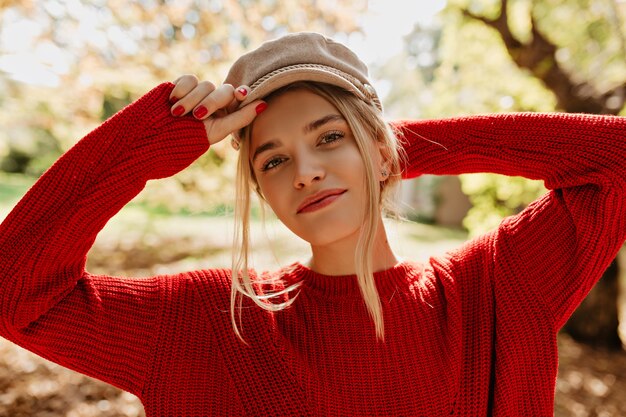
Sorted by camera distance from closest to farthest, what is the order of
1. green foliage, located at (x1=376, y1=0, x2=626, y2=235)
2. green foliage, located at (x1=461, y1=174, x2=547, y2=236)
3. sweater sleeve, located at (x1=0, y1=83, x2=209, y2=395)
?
sweater sleeve, located at (x1=0, y1=83, x2=209, y2=395) < green foliage, located at (x1=376, y1=0, x2=626, y2=235) < green foliage, located at (x1=461, y1=174, x2=547, y2=236)

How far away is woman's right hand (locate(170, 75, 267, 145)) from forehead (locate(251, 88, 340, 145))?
45 mm

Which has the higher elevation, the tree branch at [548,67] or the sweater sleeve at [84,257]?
the tree branch at [548,67]

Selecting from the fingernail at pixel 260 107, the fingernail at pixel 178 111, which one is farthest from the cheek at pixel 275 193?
the fingernail at pixel 178 111

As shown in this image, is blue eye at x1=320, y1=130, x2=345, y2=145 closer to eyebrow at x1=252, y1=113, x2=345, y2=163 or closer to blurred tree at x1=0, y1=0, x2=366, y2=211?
eyebrow at x1=252, y1=113, x2=345, y2=163

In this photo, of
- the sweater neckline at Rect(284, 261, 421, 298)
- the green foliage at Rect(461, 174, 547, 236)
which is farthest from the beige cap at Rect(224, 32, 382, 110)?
the green foliage at Rect(461, 174, 547, 236)

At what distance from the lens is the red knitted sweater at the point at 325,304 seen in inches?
53.5

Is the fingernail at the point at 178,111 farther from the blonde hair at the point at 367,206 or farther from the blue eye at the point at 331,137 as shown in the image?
the blue eye at the point at 331,137

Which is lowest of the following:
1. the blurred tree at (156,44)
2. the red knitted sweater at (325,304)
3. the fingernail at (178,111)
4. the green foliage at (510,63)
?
the red knitted sweater at (325,304)

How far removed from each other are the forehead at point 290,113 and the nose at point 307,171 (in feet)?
0.30

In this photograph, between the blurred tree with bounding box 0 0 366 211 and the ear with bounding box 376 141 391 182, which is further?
the blurred tree with bounding box 0 0 366 211

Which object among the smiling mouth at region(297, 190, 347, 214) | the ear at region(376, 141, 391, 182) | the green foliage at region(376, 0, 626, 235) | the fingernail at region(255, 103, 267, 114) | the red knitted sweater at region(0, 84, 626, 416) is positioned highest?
the green foliage at region(376, 0, 626, 235)

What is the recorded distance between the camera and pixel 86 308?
138 centimetres

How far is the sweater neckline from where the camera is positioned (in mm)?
1698

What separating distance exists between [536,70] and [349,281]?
3947 millimetres
